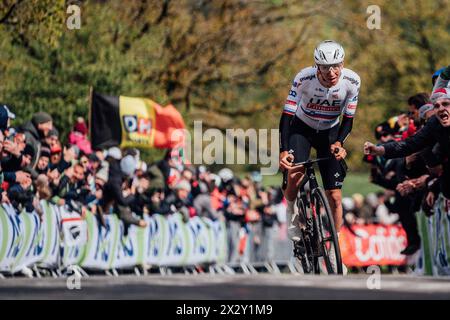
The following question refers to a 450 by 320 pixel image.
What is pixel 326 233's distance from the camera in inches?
491

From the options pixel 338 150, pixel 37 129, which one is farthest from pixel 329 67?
pixel 37 129

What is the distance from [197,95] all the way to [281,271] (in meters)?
9.49

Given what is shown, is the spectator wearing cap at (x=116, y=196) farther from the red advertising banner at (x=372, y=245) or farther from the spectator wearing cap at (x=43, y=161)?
the red advertising banner at (x=372, y=245)

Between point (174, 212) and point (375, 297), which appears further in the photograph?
point (174, 212)

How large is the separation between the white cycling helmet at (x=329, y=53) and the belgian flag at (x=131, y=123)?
9.69 metres

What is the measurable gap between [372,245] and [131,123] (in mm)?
9690

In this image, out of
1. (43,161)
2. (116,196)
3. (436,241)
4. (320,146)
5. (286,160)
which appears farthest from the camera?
(116,196)

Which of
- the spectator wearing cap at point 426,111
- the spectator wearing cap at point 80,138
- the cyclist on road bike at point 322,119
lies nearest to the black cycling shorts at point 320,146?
the cyclist on road bike at point 322,119

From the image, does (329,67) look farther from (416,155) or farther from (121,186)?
(121,186)

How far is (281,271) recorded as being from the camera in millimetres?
26172

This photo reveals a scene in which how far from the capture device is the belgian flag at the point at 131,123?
2147 centimetres

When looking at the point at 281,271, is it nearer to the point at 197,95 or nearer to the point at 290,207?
the point at 197,95

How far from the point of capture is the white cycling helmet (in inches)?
457

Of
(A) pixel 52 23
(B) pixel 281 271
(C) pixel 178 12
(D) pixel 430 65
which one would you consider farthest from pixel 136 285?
(D) pixel 430 65
